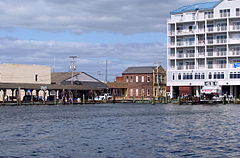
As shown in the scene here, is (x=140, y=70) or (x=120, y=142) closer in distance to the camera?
(x=120, y=142)

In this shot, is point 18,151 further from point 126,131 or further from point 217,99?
point 217,99

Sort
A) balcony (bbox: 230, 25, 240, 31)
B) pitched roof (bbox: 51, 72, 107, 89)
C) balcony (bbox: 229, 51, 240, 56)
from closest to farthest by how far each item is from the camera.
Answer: balcony (bbox: 229, 51, 240, 56) < balcony (bbox: 230, 25, 240, 31) < pitched roof (bbox: 51, 72, 107, 89)

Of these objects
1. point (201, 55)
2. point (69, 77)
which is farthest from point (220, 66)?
point (69, 77)

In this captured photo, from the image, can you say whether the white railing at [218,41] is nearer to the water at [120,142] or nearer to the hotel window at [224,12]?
the hotel window at [224,12]

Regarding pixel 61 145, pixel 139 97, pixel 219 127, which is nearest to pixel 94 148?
pixel 61 145

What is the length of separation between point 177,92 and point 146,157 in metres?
101

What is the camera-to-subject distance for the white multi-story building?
370ft

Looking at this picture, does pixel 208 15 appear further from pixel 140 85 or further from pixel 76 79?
pixel 76 79

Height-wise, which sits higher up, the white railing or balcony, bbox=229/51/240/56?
the white railing

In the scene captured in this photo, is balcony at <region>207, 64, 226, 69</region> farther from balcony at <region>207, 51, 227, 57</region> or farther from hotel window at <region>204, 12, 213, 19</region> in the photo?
hotel window at <region>204, 12, 213, 19</region>

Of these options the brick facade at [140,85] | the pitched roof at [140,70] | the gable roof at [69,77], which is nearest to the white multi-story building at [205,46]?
the brick facade at [140,85]

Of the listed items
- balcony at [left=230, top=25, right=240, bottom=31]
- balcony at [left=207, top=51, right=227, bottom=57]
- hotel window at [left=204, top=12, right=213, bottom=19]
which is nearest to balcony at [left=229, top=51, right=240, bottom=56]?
balcony at [left=207, top=51, right=227, bottom=57]

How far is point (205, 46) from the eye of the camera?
381ft

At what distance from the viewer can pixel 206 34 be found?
11650 cm
